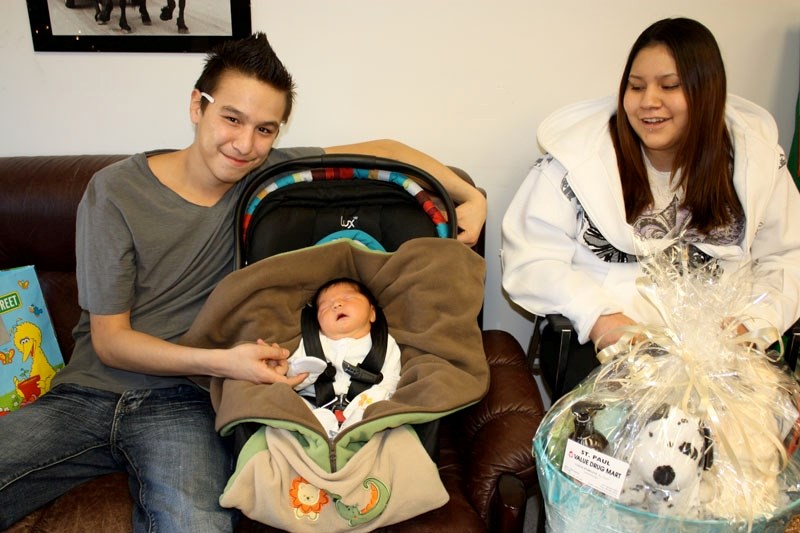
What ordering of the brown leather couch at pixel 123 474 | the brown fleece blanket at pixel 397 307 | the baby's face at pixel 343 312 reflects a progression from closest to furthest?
the brown leather couch at pixel 123 474
the brown fleece blanket at pixel 397 307
the baby's face at pixel 343 312

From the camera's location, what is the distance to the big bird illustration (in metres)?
1.82

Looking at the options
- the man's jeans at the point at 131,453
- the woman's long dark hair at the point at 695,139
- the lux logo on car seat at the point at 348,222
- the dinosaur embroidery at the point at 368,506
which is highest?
the woman's long dark hair at the point at 695,139

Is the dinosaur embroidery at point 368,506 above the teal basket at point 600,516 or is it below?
below

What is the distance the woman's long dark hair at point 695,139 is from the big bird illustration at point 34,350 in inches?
71.9

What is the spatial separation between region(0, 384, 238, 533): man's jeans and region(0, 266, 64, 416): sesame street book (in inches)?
9.0

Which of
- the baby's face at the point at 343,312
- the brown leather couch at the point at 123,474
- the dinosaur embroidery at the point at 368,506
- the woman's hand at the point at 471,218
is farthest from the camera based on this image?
the woman's hand at the point at 471,218

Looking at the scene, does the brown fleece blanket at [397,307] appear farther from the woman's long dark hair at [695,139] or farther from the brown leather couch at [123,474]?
the woman's long dark hair at [695,139]

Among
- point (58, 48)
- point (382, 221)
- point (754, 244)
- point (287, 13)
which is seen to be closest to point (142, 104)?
point (58, 48)

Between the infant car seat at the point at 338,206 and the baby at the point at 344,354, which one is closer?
the baby at the point at 344,354

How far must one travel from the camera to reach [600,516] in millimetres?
1169

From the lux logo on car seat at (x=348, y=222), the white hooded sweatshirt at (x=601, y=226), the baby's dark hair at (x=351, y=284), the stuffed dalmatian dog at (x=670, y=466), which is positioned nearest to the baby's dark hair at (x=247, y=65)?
the lux logo on car seat at (x=348, y=222)

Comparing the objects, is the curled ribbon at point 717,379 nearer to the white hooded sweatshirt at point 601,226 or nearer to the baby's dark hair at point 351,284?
the white hooded sweatshirt at point 601,226

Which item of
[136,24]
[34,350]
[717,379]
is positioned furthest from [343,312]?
[136,24]

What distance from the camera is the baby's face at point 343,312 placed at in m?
1.60
